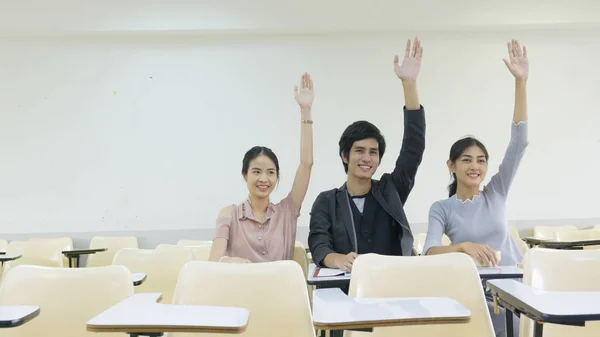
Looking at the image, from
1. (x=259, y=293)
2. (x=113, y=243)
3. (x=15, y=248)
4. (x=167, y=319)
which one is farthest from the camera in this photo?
(x=113, y=243)

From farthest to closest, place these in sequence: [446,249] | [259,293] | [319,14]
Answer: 1. [319,14]
2. [446,249]
3. [259,293]

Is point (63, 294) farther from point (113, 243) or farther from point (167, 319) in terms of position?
point (113, 243)

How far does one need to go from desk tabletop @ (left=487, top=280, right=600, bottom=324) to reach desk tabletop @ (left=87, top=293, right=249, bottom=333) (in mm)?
647

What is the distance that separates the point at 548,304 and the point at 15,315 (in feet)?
4.27

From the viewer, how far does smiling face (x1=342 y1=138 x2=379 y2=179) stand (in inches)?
77.4

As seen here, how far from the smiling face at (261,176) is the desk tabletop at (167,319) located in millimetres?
984

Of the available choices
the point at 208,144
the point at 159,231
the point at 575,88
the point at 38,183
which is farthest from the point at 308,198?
the point at 575,88

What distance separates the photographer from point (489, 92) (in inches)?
202

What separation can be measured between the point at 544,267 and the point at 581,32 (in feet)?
16.2

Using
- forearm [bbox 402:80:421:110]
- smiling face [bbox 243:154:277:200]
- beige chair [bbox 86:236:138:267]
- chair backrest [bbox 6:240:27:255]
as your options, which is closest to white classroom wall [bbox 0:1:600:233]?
beige chair [bbox 86:236:138:267]

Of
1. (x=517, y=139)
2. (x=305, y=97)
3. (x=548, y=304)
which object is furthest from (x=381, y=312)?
(x=305, y=97)

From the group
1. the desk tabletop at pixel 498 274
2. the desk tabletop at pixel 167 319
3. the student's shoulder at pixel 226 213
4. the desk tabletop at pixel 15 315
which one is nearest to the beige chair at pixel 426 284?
the desk tabletop at pixel 498 274

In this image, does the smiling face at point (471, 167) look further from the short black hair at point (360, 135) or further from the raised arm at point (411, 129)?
the short black hair at point (360, 135)

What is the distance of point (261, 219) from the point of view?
2.02 meters
